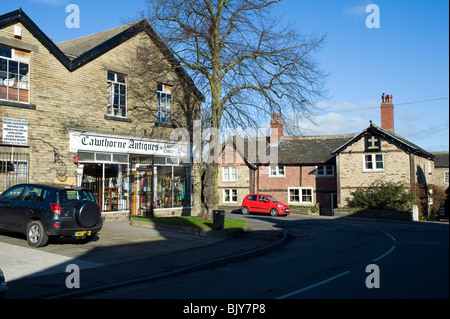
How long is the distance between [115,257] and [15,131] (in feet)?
25.8

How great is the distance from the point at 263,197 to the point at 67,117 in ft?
64.8

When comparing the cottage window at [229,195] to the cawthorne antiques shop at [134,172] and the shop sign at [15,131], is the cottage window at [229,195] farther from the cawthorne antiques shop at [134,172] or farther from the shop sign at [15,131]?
the shop sign at [15,131]

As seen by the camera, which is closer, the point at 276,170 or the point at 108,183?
the point at 108,183

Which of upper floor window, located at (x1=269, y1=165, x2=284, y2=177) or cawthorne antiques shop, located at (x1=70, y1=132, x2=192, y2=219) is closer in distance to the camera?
cawthorne antiques shop, located at (x1=70, y1=132, x2=192, y2=219)

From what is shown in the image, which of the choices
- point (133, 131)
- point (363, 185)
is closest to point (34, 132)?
point (133, 131)

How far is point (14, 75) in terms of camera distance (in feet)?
53.8

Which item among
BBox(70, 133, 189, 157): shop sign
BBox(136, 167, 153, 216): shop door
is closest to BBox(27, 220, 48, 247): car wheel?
BBox(70, 133, 189, 157): shop sign

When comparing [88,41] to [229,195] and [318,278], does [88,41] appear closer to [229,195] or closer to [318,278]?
[318,278]

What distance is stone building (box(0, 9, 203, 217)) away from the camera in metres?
16.3

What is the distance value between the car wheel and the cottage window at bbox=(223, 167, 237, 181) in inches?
1210

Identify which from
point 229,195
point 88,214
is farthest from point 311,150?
point 88,214

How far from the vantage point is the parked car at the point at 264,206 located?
32.9 meters

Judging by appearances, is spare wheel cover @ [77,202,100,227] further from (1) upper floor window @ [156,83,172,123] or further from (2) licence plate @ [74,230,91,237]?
(1) upper floor window @ [156,83,172,123]

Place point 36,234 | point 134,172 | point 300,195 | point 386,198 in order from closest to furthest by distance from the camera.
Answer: point 36,234 → point 134,172 → point 386,198 → point 300,195
